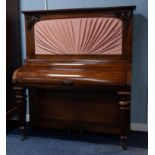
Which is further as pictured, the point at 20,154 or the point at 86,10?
the point at 86,10

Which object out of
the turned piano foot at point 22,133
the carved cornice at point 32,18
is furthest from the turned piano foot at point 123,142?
the carved cornice at point 32,18

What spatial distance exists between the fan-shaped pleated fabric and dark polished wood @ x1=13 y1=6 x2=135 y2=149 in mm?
51

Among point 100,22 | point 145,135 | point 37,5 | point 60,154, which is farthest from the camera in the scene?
point 37,5

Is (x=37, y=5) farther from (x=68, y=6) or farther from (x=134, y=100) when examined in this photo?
(x=134, y=100)

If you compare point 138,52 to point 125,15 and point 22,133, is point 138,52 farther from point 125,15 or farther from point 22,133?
point 22,133

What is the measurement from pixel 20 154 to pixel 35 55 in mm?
1040

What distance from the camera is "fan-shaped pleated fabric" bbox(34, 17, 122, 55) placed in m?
2.32

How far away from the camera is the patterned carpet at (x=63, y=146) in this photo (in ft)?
7.06

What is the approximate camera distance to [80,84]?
210 cm

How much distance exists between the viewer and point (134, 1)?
2.46 metres

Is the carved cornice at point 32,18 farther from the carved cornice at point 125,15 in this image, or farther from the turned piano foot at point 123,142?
the turned piano foot at point 123,142

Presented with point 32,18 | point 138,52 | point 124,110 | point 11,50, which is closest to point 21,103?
point 11,50

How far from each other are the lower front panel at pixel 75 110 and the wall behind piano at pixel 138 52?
0.98ft
